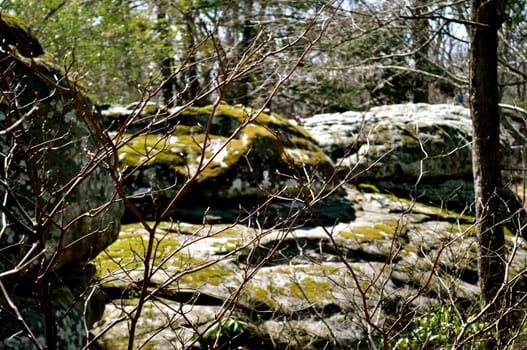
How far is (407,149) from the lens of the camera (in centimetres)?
862

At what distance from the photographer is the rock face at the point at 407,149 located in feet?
27.7

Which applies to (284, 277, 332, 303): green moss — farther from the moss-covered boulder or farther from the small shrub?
the moss-covered boulder

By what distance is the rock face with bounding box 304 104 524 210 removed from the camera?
8.45 metres


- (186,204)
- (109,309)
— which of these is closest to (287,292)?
(109,309)

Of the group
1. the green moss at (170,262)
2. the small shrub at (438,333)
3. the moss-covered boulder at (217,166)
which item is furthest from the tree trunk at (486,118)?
the green moss at (170,262)

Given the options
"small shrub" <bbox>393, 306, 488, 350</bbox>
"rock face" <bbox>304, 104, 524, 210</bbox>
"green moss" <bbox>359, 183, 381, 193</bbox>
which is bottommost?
"small shrub" <bbox>393, 306, 488, 350</bbox>

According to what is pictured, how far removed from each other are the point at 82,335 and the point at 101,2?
1182 centimetres

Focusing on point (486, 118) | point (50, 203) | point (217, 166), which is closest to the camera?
point (50, 203)

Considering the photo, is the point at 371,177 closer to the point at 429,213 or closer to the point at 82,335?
the point at 429,213

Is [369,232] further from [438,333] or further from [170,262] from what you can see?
[170,262]

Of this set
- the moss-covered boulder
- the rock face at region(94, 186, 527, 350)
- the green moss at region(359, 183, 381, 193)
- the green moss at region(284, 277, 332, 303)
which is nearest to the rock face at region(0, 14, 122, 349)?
the rock face at region(94, 186, 527, 350)

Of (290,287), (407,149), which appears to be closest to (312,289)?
(290,287)

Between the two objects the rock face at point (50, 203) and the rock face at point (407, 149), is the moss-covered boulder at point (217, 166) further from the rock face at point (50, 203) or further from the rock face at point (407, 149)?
the rock face at point (50, 203)

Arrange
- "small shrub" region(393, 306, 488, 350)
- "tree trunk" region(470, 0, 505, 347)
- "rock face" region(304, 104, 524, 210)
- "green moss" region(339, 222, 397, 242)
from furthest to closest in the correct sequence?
1. "rock face" region(304, 104, 524, 210)
2. "green moss" region(339, 222, 397, 242)
3. "tree trunk" region(470, 0, 505, 347)
4. "small shrub" region(393, 306, 488, 350)
